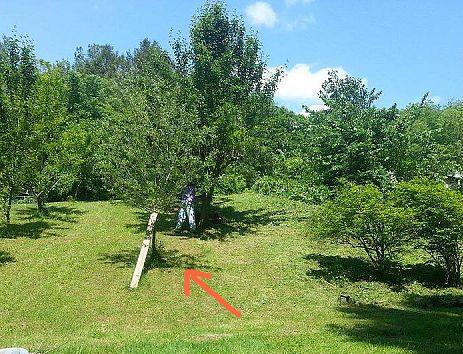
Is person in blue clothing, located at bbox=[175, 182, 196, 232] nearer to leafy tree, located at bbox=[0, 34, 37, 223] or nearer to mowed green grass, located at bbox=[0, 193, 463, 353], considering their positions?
mowed green grass, located at bbox=[0, 193, 463, 353]

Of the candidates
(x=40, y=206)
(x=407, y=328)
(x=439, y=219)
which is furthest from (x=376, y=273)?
(x=40, y=206)

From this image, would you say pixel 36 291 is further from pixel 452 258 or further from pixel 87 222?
pixel 452 258

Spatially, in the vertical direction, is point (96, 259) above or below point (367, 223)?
below

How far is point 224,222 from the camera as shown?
29.3 meters

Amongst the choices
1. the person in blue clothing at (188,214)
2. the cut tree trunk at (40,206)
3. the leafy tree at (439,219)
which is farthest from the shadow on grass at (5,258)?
the leafy tree at (439,219)

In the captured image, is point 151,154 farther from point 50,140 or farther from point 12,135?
point 50,140

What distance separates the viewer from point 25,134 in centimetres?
2338

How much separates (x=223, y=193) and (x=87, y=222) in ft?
55.9

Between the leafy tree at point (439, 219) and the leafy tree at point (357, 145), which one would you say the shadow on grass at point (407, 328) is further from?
the leafy tree at point (357, 145)

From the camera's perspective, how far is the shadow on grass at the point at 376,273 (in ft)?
62.8

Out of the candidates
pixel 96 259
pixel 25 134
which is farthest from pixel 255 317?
pixel 25 134

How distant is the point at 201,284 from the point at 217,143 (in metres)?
9.51

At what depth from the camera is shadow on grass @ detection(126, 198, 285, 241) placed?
85.8 ft

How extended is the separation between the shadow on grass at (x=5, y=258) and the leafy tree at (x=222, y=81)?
353 inches
